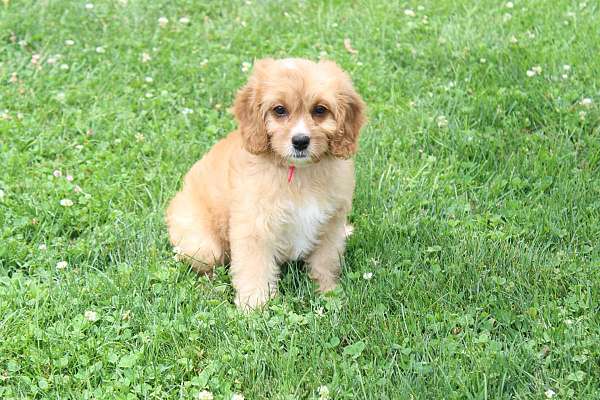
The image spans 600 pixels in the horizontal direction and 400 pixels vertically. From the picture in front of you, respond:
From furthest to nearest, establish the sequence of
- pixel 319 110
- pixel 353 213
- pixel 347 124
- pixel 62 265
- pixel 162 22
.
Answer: pixel 162 22
pixel 353 213
pixel 62 265
pixel 347 124
pixel 319 110

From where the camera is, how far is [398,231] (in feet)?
15.2

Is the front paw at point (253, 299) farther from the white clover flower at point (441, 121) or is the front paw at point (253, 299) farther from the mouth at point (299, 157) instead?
the white clover flower at point (441, 121)

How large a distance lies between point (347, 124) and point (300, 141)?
1.12 feet

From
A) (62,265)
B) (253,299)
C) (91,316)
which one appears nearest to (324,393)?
(253,299)

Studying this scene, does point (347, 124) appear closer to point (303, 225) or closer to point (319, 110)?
point (319, 110)

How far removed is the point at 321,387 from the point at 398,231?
1393mm

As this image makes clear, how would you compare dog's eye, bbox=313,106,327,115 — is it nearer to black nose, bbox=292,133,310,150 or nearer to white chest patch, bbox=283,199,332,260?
black nose, bbox=292,133,310,150

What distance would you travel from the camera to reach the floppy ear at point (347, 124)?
13.0ft

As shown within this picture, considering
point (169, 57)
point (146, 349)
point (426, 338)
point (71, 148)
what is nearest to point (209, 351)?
point (146, 349)

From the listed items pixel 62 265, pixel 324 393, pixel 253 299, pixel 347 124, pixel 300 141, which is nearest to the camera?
pixel 324 393

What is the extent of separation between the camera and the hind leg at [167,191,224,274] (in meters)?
4.41

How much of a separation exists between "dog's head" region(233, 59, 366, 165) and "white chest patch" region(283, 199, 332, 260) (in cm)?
26

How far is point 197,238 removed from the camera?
442cm

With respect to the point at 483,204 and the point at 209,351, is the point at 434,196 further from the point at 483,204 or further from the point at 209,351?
the point at 209,351
